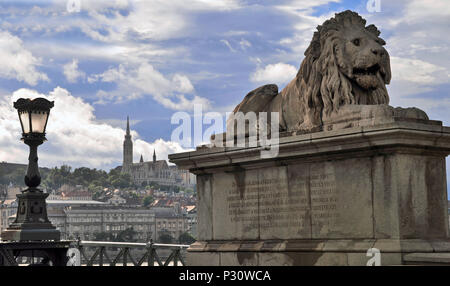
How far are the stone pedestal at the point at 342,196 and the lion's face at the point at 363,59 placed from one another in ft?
2.65

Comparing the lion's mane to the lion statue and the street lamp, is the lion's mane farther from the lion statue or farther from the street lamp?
the street lamp

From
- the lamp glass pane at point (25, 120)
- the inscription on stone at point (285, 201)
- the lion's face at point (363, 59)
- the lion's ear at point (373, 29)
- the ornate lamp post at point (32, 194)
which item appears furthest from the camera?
the lamp glass pane at point (25, 120)

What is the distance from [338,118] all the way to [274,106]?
6.33 ft

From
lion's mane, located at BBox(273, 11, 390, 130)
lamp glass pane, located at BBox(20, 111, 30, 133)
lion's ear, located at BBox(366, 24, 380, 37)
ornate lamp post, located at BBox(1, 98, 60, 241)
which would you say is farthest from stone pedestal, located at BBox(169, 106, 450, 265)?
lamp glass pane, located at BBox(20, 111, 30, 133)

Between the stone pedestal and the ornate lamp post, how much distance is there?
9.74ft

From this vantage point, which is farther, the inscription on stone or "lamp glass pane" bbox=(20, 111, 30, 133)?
"lamp glass pane" bbox=(20, 111, 30, 133)

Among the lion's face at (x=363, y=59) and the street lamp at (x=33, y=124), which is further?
the street lamp at (x=33, y=124)

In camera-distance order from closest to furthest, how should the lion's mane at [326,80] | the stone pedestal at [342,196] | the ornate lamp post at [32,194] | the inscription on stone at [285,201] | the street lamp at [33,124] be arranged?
the stone pedestal at [342,196] → the inscription on stone at [285,201] → the lion's mane at [326,80] → the ornate lamp post at [32,194] → the street lamp at [33,124]

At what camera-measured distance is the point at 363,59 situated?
1293 centimetres

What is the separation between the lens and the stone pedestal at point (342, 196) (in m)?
11.6

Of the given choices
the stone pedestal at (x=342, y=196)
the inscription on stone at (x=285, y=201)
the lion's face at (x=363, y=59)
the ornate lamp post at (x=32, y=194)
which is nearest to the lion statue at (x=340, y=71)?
the lion's face at (x=363, y=59)

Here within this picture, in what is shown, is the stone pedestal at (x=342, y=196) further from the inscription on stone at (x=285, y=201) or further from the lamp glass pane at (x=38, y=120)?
the lamp glass pane at (x=38, y=120)

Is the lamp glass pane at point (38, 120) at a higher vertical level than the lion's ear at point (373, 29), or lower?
lower

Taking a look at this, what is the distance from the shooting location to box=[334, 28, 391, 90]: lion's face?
1294 cm
